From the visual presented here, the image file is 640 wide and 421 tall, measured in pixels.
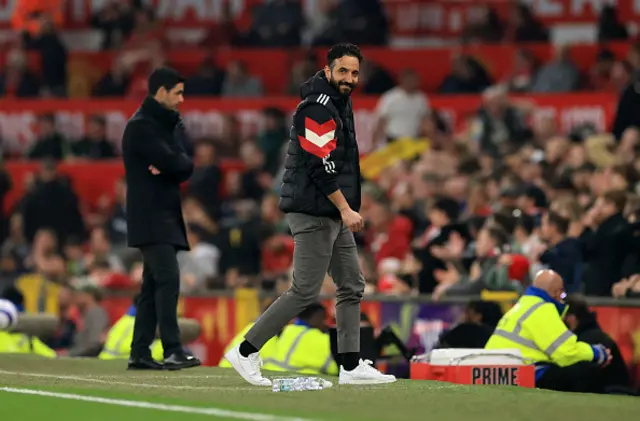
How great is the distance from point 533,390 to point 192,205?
10995 millimetres

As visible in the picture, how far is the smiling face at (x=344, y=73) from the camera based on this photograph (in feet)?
32.0

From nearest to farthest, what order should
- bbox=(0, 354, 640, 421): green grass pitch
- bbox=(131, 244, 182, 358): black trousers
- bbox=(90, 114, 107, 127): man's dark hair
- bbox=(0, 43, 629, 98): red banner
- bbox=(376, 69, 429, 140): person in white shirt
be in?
bbox=(0, 354, 640, 421): green grass pitch
bbox=(131, 244, 182, 358): black trousers
bbox=(376, 69, 429, 140): person in white shirt
bbox=(0, 43, 629, 98): red banner
bbox=(90, 114, 107, 127): man's dark hair

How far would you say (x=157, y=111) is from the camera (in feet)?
38.5

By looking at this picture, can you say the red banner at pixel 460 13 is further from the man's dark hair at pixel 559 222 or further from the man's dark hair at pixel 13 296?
the man's dark hair at pixel 559 222

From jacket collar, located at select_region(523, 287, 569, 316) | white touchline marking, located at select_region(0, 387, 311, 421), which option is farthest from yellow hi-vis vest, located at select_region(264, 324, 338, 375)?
white touchline marking, located at select_region(0, 387, 311, 421)

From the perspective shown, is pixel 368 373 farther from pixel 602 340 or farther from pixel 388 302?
pixel 388 302

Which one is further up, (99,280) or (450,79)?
(450,79)

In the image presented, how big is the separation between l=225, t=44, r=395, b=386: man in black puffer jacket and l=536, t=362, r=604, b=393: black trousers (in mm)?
2091

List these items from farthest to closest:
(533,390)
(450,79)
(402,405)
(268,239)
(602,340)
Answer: (450,79)
(268,239)
(602,340)
(533,390)
(402,405)

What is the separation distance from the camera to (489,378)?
36.9 feet

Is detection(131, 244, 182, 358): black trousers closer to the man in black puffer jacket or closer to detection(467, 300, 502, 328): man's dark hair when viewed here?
the man in black puffer jacket

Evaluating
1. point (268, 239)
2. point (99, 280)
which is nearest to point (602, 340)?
point (268, 239)

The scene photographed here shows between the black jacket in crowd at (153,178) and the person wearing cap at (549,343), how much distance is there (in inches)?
94.4

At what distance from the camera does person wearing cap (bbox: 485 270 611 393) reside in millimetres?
11625
